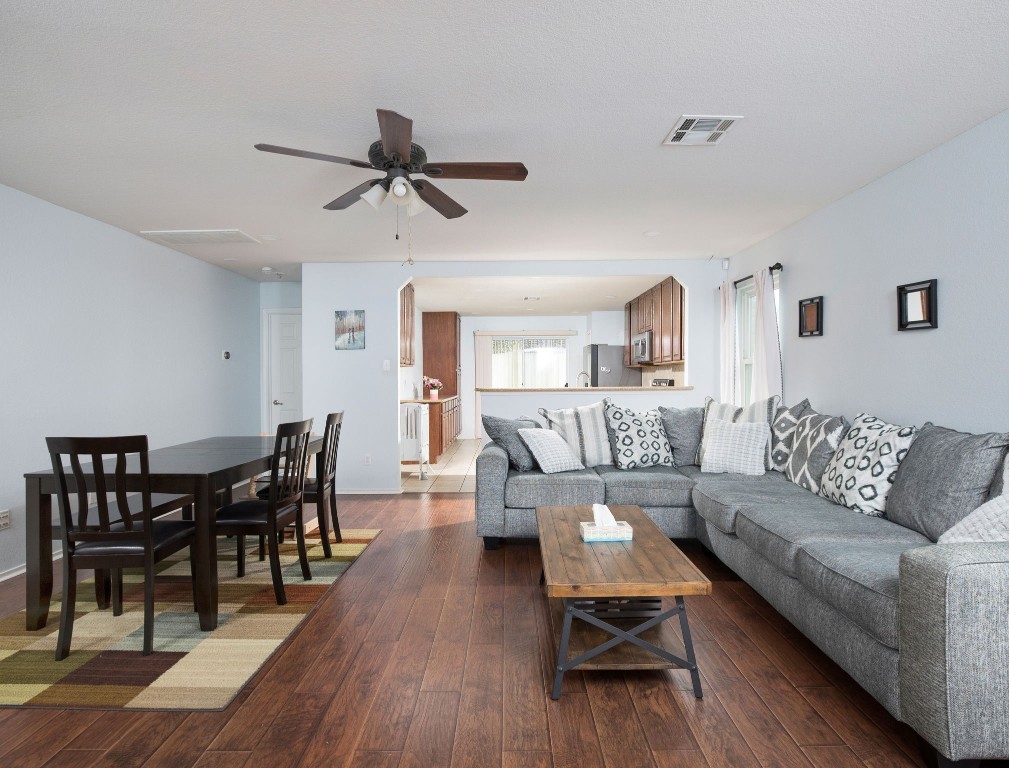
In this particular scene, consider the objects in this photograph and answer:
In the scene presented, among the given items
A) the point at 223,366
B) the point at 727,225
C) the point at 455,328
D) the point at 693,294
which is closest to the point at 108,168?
the point at 223,366

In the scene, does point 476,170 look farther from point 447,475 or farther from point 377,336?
point 447,475

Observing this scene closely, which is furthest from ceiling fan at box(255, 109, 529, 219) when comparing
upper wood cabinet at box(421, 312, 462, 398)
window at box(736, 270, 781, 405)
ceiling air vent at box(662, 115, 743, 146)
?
upper wood cabinet at box(421, 312, 462, 398)

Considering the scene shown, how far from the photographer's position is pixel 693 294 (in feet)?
19.9

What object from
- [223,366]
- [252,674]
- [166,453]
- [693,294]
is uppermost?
[693,294]

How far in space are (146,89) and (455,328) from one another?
820cm

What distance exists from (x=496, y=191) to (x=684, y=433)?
2.29 meters

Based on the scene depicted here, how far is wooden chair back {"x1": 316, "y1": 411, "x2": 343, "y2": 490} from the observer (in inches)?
149

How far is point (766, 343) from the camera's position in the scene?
16.0 feet

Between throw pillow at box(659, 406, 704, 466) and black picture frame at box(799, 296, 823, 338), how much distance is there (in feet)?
3.18

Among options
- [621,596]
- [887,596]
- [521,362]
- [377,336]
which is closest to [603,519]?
[621,596]

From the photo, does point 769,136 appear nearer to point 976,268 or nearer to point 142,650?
point 976,268

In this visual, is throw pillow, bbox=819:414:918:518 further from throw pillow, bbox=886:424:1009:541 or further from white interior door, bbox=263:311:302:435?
white interior door, bbox=263:311:302:435

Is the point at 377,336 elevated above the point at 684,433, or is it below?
above

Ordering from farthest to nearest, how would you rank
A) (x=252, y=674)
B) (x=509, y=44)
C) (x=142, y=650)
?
(x=142, y=650)
(x=252, y=674)
(x=509, y=44)
